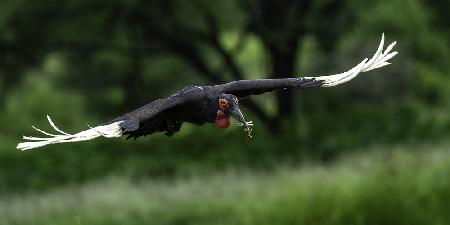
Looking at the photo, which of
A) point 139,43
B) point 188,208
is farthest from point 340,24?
point 188,208

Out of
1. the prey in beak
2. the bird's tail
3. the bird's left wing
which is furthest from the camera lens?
the prey in beak

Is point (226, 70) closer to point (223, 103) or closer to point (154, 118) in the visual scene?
point (154, 118)

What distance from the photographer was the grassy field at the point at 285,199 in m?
17.7

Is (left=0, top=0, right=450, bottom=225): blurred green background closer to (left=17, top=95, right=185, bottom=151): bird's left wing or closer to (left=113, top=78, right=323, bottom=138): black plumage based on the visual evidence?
(left=113, top=78, right=323, bottom=138): black plumage

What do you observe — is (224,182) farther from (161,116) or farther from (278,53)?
(161,116)

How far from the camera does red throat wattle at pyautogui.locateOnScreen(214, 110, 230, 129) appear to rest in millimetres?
7512

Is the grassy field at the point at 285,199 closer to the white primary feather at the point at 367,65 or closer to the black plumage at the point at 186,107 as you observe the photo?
the white primary feather at the point at 367,65

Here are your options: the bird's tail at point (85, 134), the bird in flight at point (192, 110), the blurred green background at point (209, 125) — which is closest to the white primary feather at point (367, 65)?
the bird in flight at point (192, 110)

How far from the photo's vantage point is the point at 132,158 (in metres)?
27.3

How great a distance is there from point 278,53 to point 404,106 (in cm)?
448

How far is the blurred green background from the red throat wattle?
37.5 feet

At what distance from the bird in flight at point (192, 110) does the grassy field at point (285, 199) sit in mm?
9360

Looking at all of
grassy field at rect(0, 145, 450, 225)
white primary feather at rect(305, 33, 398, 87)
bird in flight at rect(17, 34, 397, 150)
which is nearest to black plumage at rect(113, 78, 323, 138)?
bird in flight at rect(17, 34, 397, 150)

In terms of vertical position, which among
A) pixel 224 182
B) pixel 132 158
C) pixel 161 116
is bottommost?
pixel 161 116
